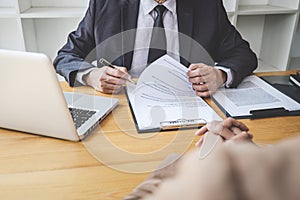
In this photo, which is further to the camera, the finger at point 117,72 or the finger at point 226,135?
the finger at point 117,72

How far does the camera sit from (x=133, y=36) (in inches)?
48.7

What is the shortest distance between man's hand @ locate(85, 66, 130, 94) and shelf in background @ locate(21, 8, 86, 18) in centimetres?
97

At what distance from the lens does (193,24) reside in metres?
1.28

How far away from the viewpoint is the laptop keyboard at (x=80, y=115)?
695mm

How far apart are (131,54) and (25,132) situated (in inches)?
26.3

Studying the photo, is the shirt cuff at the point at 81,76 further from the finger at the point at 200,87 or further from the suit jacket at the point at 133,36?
the finger at the point at 200,87

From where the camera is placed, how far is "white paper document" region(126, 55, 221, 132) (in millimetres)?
738

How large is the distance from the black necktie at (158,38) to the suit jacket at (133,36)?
7cm

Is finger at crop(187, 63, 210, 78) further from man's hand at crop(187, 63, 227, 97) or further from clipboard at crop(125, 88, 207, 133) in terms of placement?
clipboard at crop(125, 88, 207, 133)

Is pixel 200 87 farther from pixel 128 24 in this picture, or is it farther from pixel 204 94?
pixel 128 24

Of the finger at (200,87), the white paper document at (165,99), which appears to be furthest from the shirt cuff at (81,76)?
the finger at (200,87)

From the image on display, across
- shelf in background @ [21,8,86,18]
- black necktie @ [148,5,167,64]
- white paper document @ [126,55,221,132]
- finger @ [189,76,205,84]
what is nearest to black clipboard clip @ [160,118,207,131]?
white paper document @ [126,55,221,132]

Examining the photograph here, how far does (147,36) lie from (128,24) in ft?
0.31

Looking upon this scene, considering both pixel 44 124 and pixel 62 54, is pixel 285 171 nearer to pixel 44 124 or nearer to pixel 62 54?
pixel 44 124
